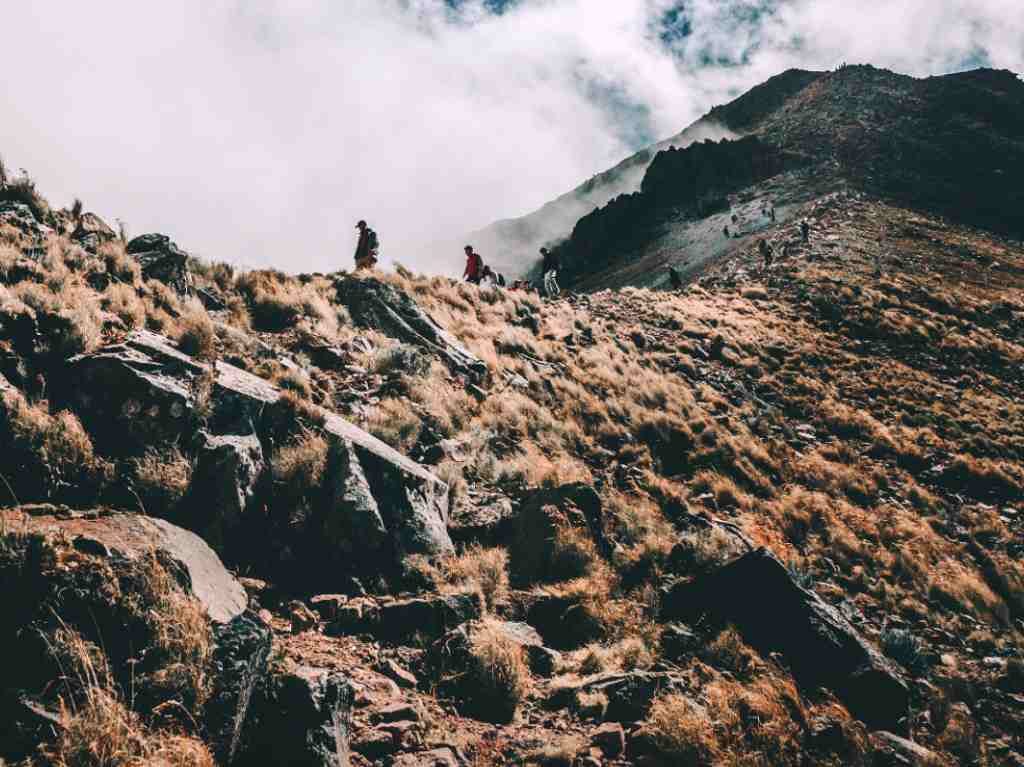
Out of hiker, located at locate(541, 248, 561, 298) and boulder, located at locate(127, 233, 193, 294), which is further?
hiker, located at locate(541, 248, 561, 298)

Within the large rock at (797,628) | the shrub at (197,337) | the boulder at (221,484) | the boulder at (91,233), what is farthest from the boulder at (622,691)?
the boulder at (91,233)

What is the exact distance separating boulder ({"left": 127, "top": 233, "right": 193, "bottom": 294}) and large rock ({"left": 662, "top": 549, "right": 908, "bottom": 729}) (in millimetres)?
8961

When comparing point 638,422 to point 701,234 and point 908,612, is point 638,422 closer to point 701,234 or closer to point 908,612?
point 908,612

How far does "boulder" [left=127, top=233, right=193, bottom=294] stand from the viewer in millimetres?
9984

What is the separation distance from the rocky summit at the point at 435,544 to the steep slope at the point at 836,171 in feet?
109

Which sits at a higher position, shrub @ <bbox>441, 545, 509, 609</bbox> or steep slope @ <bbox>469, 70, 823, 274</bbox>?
steep slope @ <bbox>469, 70, 823, 274</bbox>

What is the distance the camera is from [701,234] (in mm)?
56688

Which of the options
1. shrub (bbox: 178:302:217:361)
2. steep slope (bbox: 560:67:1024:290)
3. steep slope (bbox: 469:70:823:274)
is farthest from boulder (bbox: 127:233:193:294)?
steep slope (bbox: 469:70:823:274)

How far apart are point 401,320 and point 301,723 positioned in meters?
10.4

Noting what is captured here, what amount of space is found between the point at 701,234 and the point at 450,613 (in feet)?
184

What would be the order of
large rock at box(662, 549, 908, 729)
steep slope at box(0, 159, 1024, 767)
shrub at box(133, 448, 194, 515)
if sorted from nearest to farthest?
1. steep slope at box(0, 159, 1024, 767)
2. shrub at box(133, 448, 194, 515)
3. large rock at box(662, 549, 908, 729)

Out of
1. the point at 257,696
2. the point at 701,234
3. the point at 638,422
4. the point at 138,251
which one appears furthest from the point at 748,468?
the point at 701,234

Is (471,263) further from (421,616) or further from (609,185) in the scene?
(609,185)

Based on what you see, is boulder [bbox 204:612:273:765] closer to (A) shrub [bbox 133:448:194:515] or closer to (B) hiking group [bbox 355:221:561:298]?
(A) shrub [bbox 133:448:194:515]
